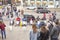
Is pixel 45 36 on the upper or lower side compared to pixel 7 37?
upper

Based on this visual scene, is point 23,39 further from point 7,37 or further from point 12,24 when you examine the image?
point 12,24

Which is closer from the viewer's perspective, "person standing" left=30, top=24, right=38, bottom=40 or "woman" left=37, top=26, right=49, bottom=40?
"person standing" left=30, top=24, right=38, bottom=40

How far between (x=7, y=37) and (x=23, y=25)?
536 cm

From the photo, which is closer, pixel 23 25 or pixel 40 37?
pixel 40 37

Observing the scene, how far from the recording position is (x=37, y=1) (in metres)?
60.4

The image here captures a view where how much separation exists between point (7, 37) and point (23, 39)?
1.32m

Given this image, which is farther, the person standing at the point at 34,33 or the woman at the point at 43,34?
the woman at the point at 43,34

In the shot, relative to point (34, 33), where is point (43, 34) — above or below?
below

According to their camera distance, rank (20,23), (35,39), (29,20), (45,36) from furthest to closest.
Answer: (29,20), (20,23), (45,36), (35,39)

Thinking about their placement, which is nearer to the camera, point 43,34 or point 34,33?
point 34,33

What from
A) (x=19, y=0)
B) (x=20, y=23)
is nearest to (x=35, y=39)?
(x=20, y=23)

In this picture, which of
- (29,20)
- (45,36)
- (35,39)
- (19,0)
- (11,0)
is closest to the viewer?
(35,39)

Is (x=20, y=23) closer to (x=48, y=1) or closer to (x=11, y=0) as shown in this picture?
(x=11, y=0)

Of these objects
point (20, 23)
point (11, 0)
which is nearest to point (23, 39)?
point (20, 23)
